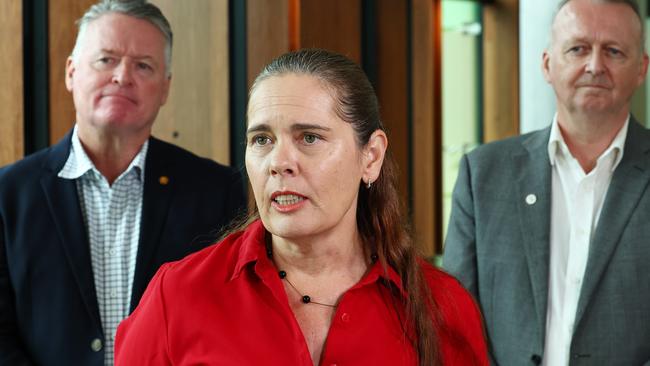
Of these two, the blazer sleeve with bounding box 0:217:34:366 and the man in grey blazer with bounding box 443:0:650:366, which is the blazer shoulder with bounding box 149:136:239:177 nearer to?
the blazer sleeve with bounding box 0:217:34:366

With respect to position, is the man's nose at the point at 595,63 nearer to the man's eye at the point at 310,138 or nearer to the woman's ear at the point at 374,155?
the woman's ear at the point at 374,155

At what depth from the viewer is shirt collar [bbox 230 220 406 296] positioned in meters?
1.83

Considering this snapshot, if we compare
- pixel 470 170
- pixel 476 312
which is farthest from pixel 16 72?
pixel 476 312

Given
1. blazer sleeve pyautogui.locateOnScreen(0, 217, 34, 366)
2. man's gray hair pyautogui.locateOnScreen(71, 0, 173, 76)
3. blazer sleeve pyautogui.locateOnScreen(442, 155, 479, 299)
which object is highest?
man's gray hair pyautogui.locateOnScreen(71, 0, 173, 76)

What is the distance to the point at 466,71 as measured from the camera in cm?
719

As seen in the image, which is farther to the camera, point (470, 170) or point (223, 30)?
point (223, 30)

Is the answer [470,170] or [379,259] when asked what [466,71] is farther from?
[379,259]

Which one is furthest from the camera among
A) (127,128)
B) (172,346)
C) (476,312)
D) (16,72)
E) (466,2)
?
(466,2)

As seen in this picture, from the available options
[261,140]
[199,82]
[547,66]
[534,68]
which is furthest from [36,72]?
[534,68]

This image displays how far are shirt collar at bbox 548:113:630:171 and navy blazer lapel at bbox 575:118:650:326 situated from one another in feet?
A: 0.05

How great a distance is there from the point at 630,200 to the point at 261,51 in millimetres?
2009

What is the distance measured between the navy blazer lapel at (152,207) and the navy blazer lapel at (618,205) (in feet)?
4.11

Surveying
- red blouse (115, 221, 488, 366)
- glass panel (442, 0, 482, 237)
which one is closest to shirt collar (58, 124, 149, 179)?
red blouse (115, 221, 488, 366)

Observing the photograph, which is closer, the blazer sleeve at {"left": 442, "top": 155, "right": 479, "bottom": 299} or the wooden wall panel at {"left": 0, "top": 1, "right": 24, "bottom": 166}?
the blazer sleeve at {"left": 442, "top": 155, "right": 479, "bottom": 299}
